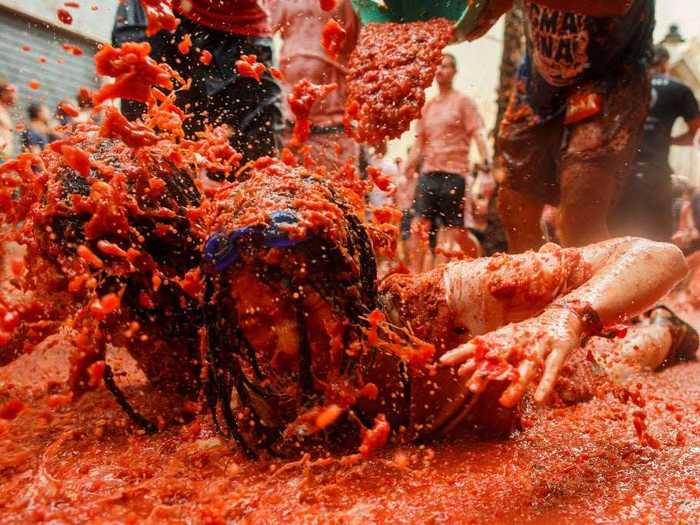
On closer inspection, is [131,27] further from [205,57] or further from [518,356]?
[518,356]

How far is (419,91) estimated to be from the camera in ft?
7.97

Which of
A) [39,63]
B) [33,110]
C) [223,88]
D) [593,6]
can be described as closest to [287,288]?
[593,6]

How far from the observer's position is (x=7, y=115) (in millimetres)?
4633

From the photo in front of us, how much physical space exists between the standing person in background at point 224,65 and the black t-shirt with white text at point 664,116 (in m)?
3.11

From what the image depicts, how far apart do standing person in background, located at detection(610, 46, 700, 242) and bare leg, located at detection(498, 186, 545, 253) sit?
4.56 ft

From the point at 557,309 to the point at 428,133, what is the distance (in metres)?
4.66

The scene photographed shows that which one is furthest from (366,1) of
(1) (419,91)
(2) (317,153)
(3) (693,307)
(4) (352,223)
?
(3) (693,307)

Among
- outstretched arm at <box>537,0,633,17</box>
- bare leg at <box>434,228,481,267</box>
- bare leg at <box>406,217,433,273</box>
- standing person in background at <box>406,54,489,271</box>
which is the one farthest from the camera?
bare leg at <box>434,228,481,267</box>

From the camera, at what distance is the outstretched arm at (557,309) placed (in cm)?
129

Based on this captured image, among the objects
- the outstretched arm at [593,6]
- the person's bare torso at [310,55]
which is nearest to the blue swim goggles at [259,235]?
the outstretched arm at [593,6]

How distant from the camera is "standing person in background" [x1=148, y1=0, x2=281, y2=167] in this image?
3047 mm

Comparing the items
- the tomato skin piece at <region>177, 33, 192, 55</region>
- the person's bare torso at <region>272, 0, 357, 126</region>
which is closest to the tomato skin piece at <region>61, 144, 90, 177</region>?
the tomato skin piece at <region>177, 33, 192, 55</region>

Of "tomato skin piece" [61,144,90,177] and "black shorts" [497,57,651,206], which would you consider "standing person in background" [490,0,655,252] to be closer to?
"black shorts" [497,57,651,206]

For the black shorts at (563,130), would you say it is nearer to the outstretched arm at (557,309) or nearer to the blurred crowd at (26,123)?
the outstretched arm at (557,309)
